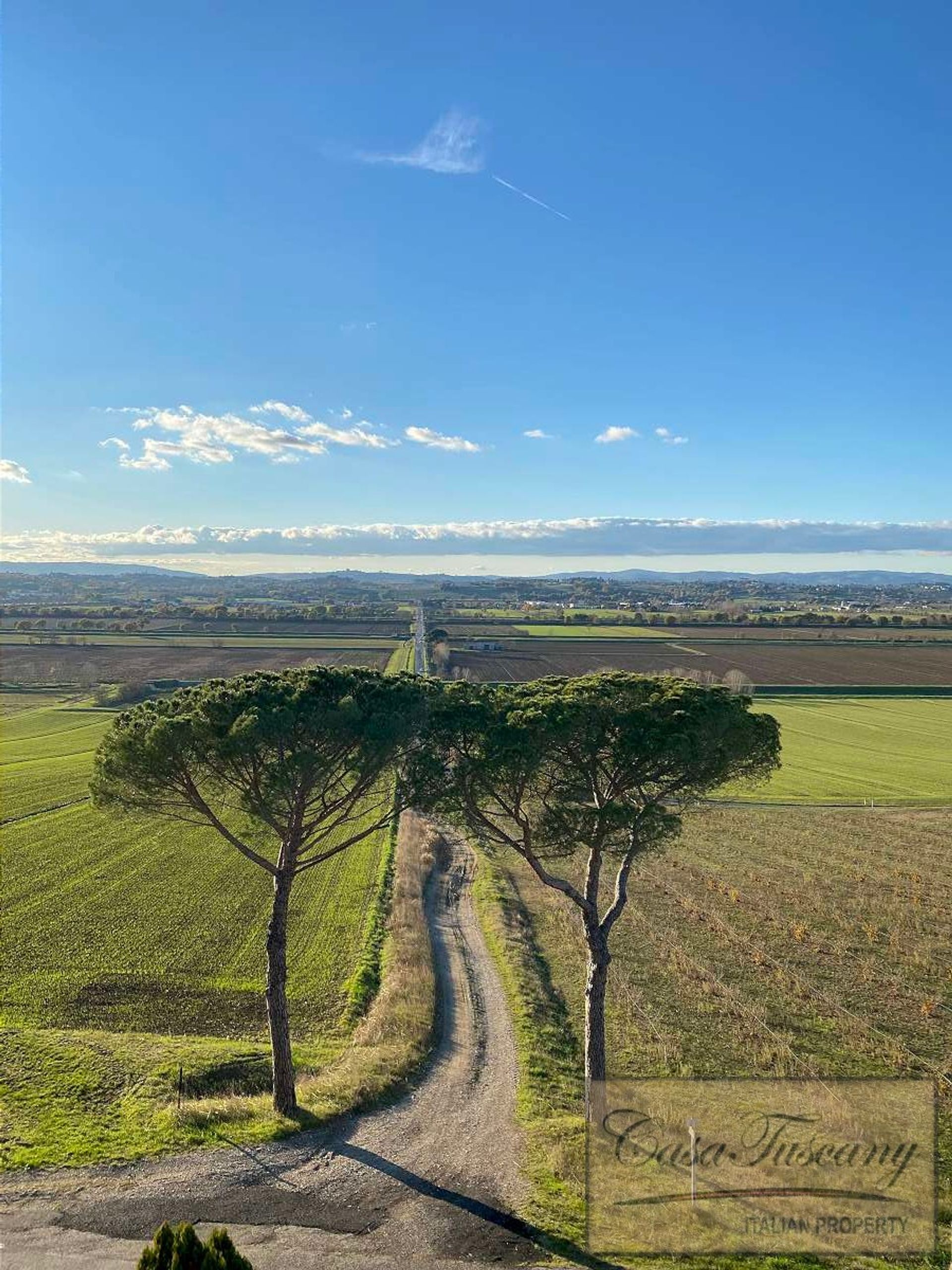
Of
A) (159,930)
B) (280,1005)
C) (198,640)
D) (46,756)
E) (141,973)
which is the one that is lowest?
(46,756)

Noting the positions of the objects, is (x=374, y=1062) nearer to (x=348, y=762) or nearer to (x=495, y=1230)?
(x=495, y=1230)

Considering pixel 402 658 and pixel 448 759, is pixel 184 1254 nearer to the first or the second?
pixel 448 759

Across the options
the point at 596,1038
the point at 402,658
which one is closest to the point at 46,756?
the point at 596,1038

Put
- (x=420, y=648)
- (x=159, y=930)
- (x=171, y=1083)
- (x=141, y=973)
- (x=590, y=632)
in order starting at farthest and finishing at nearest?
(x=590, y=632)
(x=420, y=648)
(x=159, y=930)
(x=141, y=973)
(x=171, y=1083)

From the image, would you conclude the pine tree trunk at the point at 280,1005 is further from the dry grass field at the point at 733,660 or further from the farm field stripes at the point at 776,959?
the dry grass field at the point at 733,660

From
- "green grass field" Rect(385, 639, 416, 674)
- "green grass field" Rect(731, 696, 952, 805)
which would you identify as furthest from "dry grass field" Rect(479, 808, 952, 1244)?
"green grass field" Rect(385, 639, 416, 674)

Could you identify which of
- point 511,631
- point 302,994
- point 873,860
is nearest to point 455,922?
point 302,994
